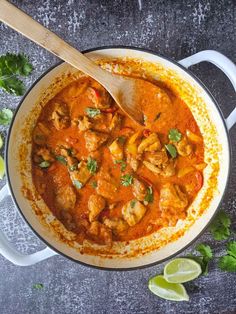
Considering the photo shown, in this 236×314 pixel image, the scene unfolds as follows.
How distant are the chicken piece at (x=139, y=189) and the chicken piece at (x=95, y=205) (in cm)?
21

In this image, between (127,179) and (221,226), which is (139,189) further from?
(221,226)

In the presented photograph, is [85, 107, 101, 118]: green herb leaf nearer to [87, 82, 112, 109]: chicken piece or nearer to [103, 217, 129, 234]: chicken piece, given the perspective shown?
[87, 82, 112, 109]: chicken piece

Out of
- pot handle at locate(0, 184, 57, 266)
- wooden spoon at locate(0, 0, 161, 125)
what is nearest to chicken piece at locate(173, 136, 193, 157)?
wooden spoon at locate(0, 0, 161, 125)

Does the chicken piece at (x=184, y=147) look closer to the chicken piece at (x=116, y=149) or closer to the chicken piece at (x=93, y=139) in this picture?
the chicken piece at (x=116, y=149)

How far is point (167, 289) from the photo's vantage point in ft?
11.2

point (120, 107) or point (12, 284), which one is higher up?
point (120, 107)

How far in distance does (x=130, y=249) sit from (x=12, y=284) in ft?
2.78

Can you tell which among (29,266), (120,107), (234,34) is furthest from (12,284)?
(234,34)

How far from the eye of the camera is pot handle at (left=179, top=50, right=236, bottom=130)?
305 cm

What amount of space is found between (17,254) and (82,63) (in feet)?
3.97

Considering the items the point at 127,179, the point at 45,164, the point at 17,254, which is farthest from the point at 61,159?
the point at 17,254

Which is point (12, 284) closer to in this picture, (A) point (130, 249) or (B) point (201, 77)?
(A) point (130, 249)

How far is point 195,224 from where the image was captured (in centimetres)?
337

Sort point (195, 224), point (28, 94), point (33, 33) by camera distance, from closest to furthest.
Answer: point (33, 33)
point (28, 94)
point (195, 224)
